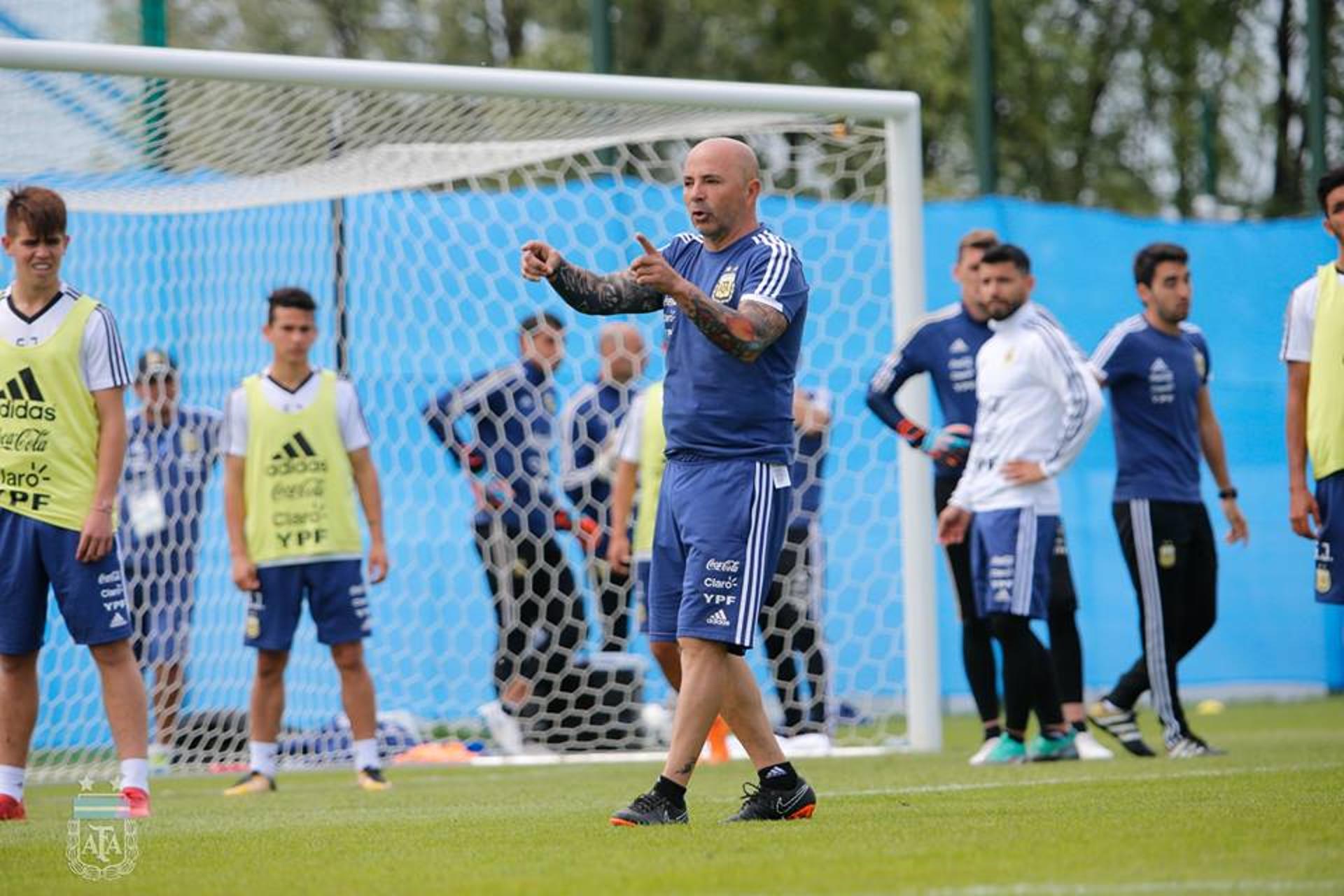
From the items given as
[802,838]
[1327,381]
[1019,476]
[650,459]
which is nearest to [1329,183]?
[1327,381]

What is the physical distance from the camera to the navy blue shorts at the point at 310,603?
9070mm

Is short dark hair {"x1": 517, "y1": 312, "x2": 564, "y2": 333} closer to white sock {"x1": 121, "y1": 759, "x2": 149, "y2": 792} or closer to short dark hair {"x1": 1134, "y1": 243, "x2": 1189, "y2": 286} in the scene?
short dark hair {"x1": 1134, "y1": 243, "x2": 1189, "y2": 286}

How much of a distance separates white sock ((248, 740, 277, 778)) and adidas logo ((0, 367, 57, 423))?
229 cm

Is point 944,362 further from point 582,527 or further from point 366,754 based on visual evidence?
point 366,754

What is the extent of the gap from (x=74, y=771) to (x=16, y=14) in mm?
3568

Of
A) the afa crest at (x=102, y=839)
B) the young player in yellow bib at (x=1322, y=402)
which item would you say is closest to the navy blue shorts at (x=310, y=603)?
the afa crest at (x=102, y=839)

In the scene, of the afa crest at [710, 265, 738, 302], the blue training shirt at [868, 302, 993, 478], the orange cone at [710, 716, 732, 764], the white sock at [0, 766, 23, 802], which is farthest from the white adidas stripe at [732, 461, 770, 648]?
the orange cone at [710, 716, 732, 764]

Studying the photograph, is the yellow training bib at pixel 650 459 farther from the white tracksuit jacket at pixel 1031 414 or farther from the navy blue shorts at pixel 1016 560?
the navy blue shorts at pixel 1016 560

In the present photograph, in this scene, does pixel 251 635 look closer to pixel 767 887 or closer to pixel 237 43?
pixel 767 887

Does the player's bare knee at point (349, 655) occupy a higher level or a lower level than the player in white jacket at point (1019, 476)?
lower

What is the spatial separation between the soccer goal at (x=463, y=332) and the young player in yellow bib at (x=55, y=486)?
116 inches

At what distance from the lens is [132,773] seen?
291 inches

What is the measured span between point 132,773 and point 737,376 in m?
2.76

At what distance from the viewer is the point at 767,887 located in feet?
14.7
